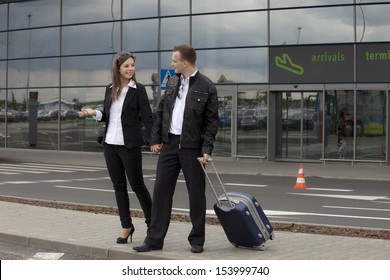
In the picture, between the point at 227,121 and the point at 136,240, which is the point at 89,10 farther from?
the point at 136,240

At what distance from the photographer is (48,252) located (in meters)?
7.33

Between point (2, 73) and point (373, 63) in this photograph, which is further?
point (2, 73)

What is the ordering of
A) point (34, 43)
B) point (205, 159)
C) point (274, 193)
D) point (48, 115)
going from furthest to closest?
point (34, 43) < point (48, 115) < point (274, 193) < point (205, 159)

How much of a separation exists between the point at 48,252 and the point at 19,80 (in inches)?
951

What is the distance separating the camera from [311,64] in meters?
22.8

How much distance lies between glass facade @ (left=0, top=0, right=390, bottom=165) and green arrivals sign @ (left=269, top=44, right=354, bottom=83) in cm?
3

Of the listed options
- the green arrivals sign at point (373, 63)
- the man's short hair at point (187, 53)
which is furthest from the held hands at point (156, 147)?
the green arrivals sign at point (373, 63)

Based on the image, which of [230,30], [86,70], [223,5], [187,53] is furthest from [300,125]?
[187,53]

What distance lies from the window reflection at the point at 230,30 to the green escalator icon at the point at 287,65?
0.90 m

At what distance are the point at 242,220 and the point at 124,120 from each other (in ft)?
5.32

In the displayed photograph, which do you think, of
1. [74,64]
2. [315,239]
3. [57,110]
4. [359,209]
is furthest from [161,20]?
[315,239]

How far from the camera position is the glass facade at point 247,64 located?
22234 millimetres

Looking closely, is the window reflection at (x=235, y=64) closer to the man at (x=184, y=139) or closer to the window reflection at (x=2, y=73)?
the window reflection at (x=2, y=73)

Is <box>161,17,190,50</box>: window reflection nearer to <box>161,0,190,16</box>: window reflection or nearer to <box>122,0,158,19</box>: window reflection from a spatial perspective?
<box>161,0,190,16</box>: window reflection
